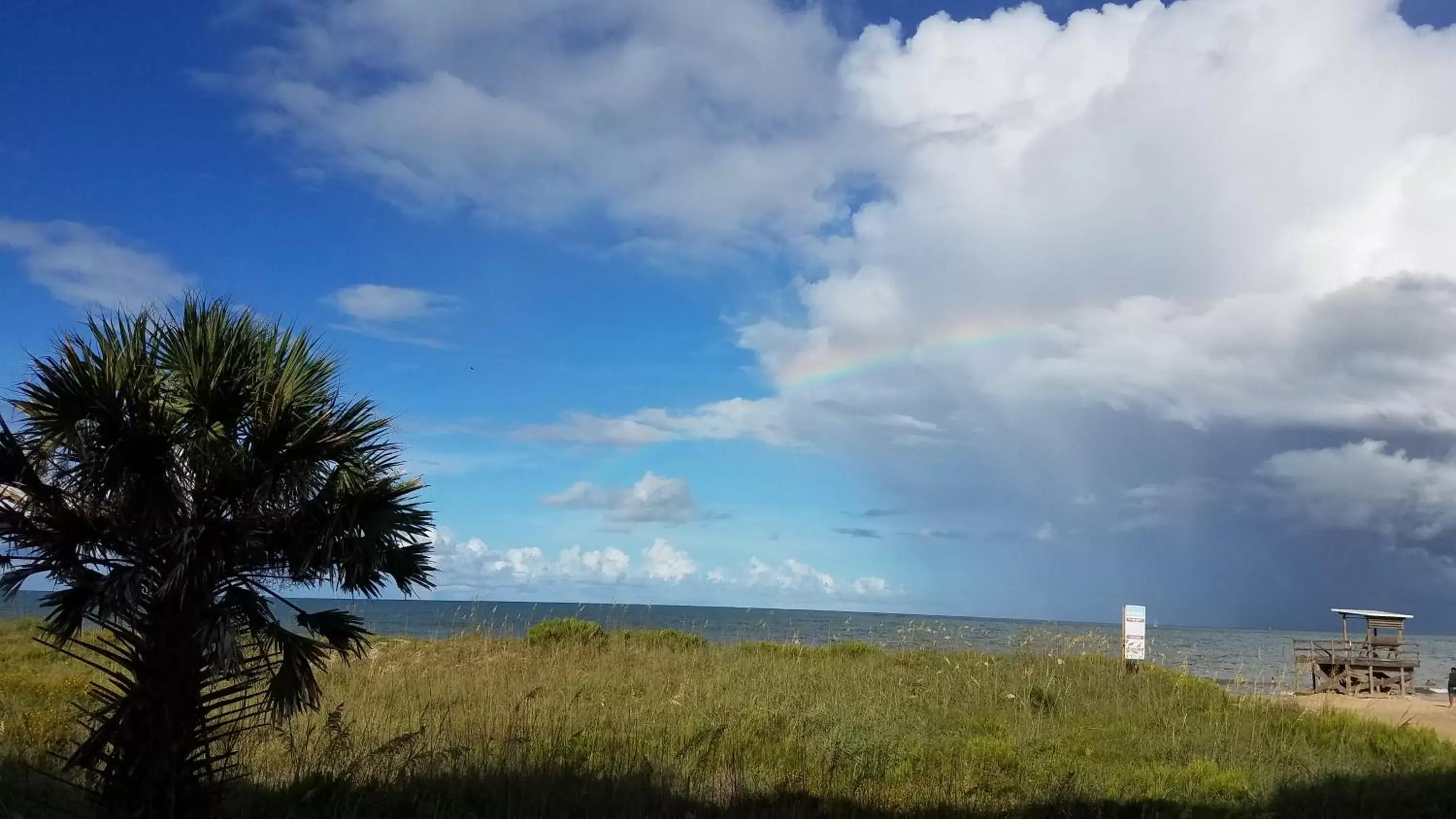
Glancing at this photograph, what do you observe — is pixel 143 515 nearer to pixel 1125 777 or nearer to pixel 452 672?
pixel 1125 777

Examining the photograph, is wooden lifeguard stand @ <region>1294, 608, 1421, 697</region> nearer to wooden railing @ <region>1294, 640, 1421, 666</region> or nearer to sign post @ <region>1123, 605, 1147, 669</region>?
wooden railing @ <region>1294, 640, 1421, 666</region>

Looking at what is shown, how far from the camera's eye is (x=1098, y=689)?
604 inches

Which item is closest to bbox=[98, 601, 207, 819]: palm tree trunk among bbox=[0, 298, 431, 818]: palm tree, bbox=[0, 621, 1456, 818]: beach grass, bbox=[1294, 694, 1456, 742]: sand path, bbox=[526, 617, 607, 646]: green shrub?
bbox=[0, 298, 431, 818]: palm tree

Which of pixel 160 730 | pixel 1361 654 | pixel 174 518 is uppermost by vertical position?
pixel 174 518

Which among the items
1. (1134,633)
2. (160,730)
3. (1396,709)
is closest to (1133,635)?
(1134,633)

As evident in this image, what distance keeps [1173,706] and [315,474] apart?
1271 cm

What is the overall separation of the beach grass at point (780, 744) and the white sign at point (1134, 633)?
0.29 meters

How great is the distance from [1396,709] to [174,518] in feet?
85.1

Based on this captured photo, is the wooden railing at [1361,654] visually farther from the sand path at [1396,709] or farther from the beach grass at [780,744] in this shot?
the beach grass at [780,744]

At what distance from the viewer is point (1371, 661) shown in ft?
99.7

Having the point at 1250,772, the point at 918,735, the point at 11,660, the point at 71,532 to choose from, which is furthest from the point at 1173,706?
the point at 11,660

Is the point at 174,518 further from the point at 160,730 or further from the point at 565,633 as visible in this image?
the point at 565,633

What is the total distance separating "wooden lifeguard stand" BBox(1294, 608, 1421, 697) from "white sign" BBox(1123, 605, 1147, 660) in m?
15.7

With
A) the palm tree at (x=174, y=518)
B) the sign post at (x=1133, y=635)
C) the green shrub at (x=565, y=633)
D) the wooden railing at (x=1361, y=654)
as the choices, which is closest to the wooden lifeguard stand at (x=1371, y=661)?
the wooden railing at (x=1361, y=654)
